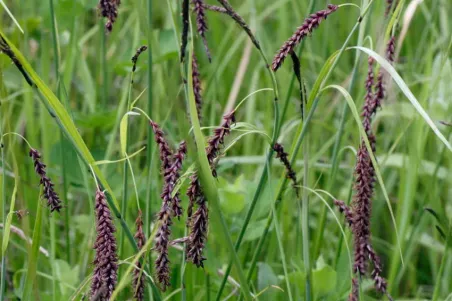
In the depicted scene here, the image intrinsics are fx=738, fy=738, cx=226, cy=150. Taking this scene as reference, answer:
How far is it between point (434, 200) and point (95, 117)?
29.0 inches

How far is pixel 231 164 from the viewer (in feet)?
5.10

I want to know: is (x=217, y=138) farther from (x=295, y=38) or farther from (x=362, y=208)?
(x=362, y=208)

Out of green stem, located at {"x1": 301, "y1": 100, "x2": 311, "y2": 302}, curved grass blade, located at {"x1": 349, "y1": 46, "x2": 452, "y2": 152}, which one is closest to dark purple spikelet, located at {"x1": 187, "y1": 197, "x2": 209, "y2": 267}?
green stem, located at {"x1": 301, "y1": 100, "x2": 311, "y2": 302}

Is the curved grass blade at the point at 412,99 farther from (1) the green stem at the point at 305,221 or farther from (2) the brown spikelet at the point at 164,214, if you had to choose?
(2) the brown spikelet at the point at 164,214

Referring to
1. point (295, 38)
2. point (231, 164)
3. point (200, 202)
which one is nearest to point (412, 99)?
point (295, 38)

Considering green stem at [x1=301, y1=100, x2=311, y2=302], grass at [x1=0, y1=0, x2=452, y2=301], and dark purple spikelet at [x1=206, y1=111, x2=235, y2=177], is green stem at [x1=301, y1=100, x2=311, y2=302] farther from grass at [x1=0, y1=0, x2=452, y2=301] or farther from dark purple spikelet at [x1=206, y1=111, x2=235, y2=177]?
dark purple spikelet at [x1=206, y1=111, x2=235, y2=177]

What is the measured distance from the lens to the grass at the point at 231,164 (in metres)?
0.90

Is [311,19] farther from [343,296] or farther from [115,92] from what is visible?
[115,92]

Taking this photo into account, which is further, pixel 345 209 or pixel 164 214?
pixel 345 209

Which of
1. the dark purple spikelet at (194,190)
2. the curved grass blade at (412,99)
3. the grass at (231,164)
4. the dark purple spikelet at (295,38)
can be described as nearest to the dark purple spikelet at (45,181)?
the grass at (231,164)

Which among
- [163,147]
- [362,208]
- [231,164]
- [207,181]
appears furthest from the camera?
[231,164]

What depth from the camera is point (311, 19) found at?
0.82m

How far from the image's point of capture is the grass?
90cm

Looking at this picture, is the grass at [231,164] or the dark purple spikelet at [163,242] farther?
the grass at [231,164]
